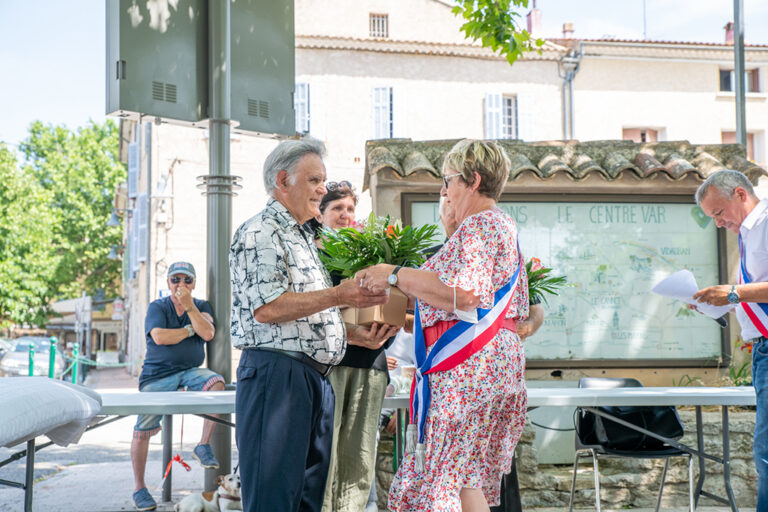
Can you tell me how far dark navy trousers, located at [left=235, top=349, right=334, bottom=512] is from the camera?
299 cm

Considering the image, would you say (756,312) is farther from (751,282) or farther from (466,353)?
(466,353)

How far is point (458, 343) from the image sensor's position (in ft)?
10.0

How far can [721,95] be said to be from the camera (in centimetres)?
2420

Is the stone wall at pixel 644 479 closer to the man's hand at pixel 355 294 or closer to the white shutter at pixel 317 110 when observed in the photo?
the man's hand at pixel 355 294

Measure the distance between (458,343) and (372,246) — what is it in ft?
1.86

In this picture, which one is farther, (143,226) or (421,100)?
(143,226)

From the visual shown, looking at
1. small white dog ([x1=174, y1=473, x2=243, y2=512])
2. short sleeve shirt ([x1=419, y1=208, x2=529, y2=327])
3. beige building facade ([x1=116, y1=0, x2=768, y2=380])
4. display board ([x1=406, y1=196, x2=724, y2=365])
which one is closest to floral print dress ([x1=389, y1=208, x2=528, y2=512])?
short sleeve shirt ([x1=419, y1=208, x2=529, y2=327])

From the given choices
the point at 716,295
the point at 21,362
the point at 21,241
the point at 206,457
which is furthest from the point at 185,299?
the point at 21,241

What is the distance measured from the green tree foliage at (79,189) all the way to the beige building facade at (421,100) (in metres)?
17.4

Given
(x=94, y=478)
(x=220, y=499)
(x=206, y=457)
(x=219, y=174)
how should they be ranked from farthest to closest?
(x=94, y=478) → (x=219, y=174) → (x=206, y=457) → (x=220, y=499)

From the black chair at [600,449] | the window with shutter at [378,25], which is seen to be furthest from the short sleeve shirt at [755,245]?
the window with shutter at [378,25]

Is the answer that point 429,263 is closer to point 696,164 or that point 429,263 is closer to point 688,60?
point 696,164

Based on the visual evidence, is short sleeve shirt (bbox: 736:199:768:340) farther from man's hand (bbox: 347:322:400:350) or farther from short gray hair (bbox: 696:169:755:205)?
man's hand (bbox: 347:322:400:350)

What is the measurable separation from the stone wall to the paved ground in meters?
0.15
